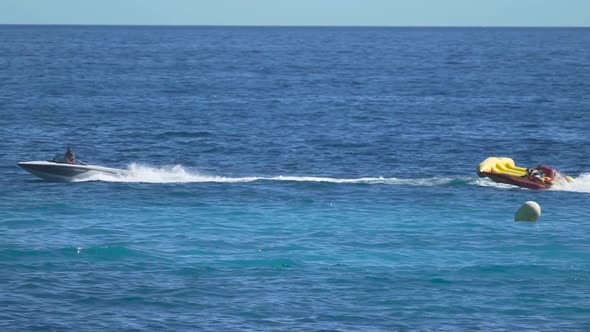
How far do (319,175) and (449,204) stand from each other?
970cm

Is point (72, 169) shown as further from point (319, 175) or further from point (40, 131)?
point (40, 131)

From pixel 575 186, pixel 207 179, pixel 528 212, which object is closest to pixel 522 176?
pixel 575 186

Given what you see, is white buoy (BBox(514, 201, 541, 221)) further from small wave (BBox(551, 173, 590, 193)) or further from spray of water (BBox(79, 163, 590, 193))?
small wave (BBox(551, 173, 590, 193))

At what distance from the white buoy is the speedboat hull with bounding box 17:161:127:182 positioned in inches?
805

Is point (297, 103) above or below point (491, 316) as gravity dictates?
above

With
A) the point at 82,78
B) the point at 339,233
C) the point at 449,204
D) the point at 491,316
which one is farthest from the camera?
the point at 82,78

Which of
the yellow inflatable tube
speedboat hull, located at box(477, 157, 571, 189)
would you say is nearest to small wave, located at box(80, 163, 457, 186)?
the yellow inflatable tube

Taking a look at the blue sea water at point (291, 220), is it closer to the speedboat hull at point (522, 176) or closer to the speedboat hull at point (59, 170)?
the speedboat hull at point (59, 170)

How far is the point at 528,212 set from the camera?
43.0 m

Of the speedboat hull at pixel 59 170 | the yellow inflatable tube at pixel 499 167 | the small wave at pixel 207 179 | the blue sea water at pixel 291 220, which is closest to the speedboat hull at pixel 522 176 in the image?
the yellow inflatable tube at pixel 499 167

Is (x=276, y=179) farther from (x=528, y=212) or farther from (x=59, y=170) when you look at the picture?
(x=528, y=212)

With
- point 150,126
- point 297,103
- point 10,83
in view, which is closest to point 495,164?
point 150,126

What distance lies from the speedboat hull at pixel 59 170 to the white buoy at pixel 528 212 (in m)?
20.4

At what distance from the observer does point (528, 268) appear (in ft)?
119
